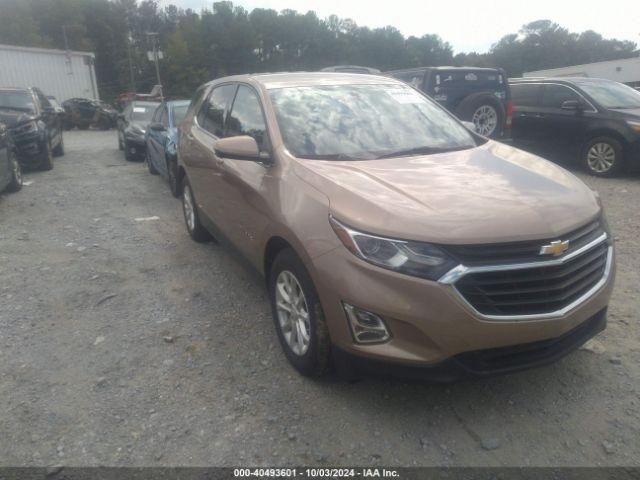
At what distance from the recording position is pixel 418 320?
237cm

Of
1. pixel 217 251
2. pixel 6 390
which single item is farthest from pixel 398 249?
pixel 217 251

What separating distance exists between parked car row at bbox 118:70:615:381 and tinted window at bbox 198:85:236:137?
31.2 inches

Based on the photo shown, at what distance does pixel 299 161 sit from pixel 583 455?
7.18 ft

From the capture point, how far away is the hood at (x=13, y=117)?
33.3ft

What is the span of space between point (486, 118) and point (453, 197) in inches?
264

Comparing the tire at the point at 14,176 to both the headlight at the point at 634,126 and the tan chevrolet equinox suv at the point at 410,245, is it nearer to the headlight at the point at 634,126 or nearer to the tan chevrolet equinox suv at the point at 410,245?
the tan chevrolet equinox suv at the point at 410,245

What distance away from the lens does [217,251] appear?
5.50 metres

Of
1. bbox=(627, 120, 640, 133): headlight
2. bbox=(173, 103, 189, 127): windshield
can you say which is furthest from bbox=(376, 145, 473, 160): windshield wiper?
bbox=(173, 103, 189, 127): windshield

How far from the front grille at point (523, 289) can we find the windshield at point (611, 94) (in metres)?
7.44

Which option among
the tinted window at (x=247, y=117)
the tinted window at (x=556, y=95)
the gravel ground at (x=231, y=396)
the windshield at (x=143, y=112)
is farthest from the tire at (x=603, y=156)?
the windshield at (x=143, y=112)

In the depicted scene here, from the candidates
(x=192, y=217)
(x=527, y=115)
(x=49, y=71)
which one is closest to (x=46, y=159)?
(x=192, y=217)

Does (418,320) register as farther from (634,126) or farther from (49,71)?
(49,71)

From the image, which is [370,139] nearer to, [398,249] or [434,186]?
[434,186]

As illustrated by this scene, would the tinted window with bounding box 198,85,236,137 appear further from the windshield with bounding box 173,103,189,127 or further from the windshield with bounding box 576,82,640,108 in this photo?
the windshield with bounding box 576,82,640,108
